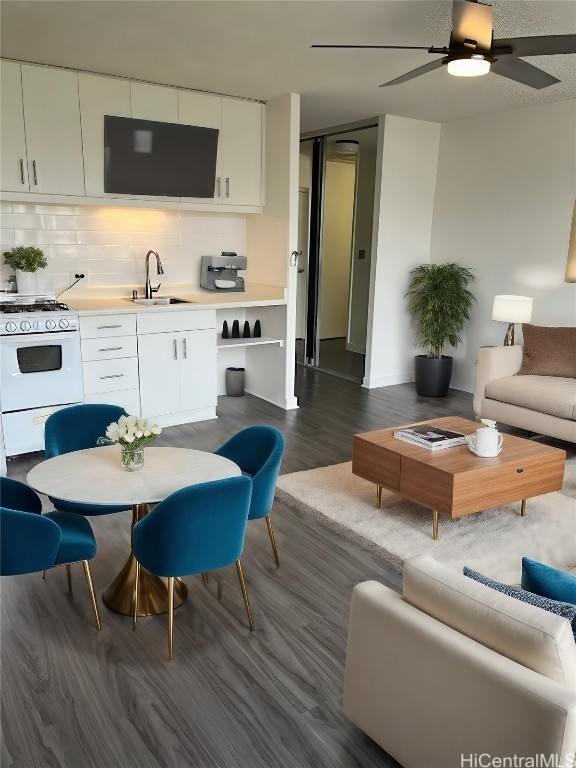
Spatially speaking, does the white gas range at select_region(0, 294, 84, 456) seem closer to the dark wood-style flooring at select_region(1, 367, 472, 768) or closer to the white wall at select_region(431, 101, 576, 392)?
the dark wood-style flooring at select_region(1, 367, 472, 768)

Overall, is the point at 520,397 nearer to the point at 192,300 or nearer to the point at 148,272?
the point at 192,300

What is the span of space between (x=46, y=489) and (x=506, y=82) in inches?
178

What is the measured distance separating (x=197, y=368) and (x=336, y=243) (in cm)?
436

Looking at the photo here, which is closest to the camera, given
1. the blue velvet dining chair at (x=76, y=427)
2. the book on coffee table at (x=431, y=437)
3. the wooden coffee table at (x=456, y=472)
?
the blue velvet dining chair at (x=76, y=427)

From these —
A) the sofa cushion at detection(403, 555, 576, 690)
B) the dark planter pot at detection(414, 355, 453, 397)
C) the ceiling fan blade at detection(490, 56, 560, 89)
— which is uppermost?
the ceiling fan blade at detection(490, 56, 560, 89)

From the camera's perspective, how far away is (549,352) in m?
5.37

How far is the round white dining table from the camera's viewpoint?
2561 mm

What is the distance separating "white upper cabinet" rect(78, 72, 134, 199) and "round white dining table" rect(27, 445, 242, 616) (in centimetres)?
282

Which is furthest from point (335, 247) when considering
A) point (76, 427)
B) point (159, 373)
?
point (76, 427)

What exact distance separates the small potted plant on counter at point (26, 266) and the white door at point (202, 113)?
1.37 metres

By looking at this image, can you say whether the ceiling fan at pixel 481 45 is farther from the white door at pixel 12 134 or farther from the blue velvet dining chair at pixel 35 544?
the white door at pixel 12 134

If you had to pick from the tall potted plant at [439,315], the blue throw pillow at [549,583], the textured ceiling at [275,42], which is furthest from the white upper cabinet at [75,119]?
the blue throw pillow at [549,583]

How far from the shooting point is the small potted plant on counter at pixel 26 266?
16.1 ft

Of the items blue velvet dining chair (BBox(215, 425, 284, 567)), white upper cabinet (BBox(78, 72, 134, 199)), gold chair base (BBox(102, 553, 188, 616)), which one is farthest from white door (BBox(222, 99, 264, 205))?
gold chair base (BBox(102, 553, 188, 616))
